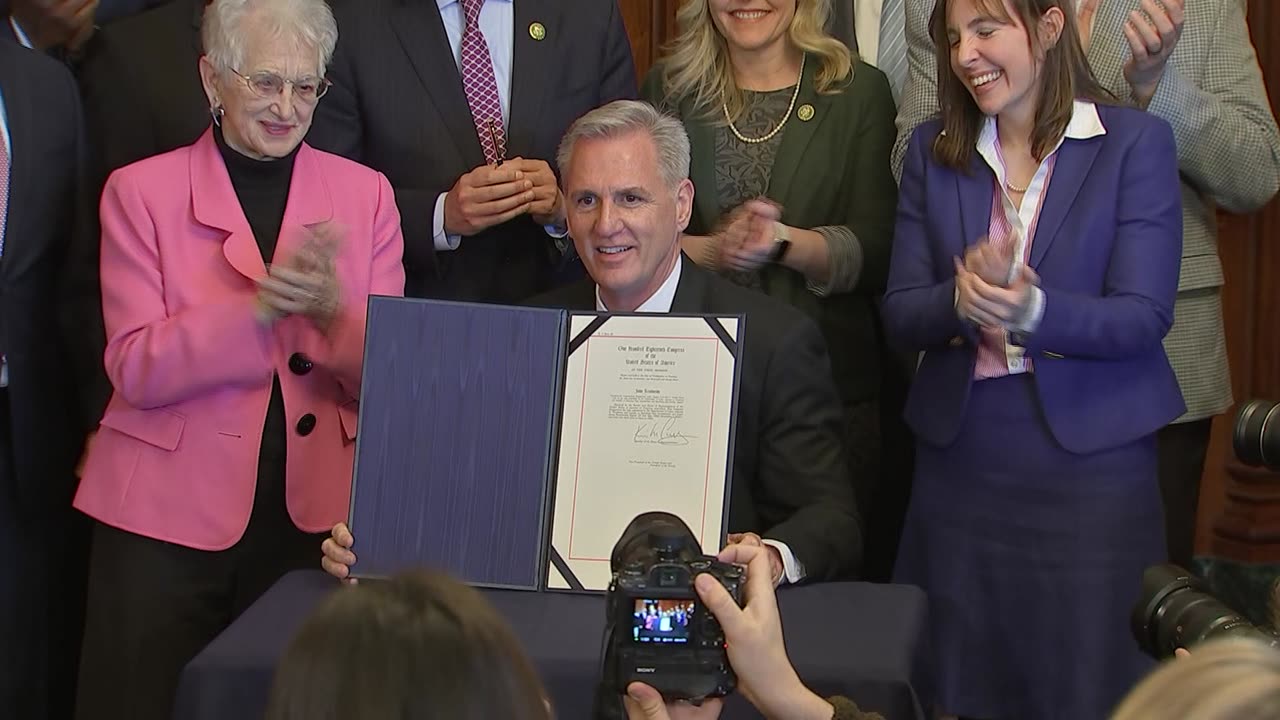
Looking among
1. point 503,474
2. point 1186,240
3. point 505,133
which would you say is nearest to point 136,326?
point 503,474

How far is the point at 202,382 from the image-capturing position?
2.41m

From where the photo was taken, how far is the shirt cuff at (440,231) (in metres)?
2.88

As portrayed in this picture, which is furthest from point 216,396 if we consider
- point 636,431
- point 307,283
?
point 636,431

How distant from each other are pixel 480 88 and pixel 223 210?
0.65 meters

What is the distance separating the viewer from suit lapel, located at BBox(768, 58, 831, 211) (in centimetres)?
307

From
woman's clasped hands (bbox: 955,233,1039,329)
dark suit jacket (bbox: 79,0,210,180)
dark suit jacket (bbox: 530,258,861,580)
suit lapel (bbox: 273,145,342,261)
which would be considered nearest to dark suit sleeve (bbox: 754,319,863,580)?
dark suit jacket (bbox: 530,258,861,580)

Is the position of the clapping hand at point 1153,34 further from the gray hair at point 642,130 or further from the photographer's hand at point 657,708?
the photographer's hand at point 657,708

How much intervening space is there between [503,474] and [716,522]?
11.4 inches

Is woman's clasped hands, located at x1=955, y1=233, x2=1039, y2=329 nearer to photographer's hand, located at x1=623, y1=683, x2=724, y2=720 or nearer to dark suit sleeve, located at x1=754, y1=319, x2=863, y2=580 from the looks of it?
dark suit sleeve, located at x1=754, y1=319, x2=863, y2=580

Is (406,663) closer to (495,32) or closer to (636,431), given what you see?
(636,431)

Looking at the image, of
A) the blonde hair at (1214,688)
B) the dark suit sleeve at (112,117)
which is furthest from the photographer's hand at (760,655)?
the dark suit sleeve at (112,117)

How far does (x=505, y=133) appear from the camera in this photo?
3.00 meters

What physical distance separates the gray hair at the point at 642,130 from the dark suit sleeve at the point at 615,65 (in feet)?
1.52
